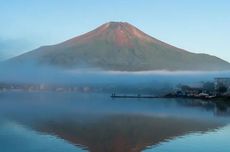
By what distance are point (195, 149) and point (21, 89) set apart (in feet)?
462

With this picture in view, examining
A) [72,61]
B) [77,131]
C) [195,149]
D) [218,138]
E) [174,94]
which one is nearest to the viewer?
[195,149]

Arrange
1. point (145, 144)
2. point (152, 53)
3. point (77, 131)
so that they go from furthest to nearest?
point (152, 53)
point (77, 131)
point (145, 144)

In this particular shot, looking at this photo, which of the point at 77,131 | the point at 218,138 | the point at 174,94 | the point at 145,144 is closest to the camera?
the point at 145,144

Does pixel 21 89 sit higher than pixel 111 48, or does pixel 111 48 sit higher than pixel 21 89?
pixel 111 48

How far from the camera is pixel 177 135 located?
25.2 meters

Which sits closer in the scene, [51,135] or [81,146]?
[81,146]

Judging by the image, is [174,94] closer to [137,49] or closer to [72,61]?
[137,49]

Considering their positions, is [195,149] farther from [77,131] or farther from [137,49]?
[137,49]

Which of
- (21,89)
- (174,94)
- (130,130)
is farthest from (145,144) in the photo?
(21,89)

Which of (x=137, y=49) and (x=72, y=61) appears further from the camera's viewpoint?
(x=72, y=61)

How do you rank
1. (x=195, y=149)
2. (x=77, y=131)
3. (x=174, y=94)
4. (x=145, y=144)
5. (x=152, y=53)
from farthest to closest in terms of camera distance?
(x=152, y=53)
(x=174, y=94)
(x=77, y=131)
(x=145, y=144)
(x=195, y=149)

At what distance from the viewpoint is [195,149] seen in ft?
66.3

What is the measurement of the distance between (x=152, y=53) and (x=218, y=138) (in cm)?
10075

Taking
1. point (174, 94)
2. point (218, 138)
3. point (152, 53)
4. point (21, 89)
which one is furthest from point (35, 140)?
point (21, 89)
